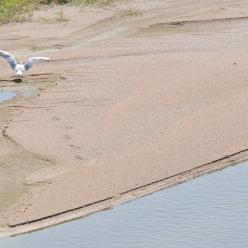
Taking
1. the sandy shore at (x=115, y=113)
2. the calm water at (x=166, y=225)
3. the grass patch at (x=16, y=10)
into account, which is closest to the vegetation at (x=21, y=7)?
the grass patch at (x=16, y=10)

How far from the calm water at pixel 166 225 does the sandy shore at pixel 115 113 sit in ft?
0.92

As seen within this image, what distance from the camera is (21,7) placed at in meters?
24.6

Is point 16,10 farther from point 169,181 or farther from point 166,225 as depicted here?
point 166,225

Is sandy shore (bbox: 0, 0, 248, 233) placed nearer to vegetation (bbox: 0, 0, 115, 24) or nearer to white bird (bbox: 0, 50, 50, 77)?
white bird (bbox: 0, 50, 50, 77)

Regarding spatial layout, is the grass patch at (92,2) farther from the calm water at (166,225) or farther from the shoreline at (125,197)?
the calm water at (166,225)

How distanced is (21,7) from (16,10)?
0.48 meters

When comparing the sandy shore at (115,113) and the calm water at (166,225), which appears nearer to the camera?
the calm water at (166,225)

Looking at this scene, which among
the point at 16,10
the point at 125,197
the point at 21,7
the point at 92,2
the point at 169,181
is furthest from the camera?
the point at 92,2

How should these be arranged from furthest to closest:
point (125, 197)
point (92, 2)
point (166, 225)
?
1. point (92, 2)
2. point (125, 197)
3. point (166, 225)

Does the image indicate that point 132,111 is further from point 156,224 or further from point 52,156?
point 156,224

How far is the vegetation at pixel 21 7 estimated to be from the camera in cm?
2336

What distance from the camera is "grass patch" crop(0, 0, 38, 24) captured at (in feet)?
76.5

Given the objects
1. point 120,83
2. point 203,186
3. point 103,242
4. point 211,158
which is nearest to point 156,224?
point 103,242

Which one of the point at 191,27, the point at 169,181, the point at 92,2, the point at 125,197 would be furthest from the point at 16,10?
the point at 125,197
